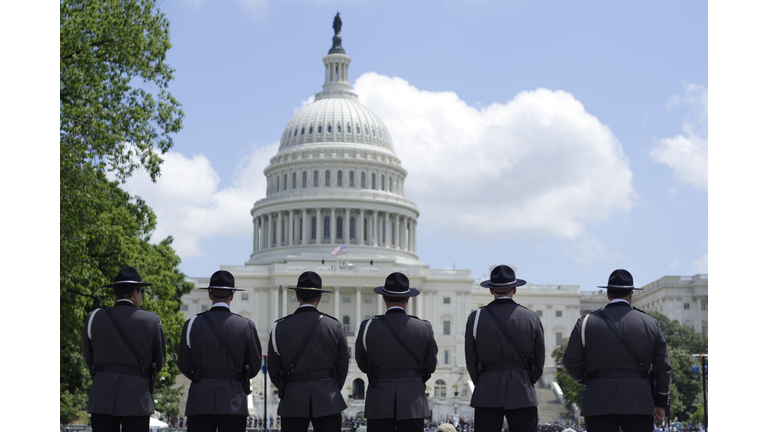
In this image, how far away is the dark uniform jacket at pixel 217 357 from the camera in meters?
13.3

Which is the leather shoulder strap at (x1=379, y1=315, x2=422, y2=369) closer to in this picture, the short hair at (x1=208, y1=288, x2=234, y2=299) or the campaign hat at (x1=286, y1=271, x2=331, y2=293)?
the campaign hat at (x1=286, y1=271, x2=331, y2=293)

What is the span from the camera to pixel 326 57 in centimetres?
14350

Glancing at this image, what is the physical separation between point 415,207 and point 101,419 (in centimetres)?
12226

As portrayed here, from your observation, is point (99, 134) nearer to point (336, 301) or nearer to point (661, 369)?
point (661, 369)

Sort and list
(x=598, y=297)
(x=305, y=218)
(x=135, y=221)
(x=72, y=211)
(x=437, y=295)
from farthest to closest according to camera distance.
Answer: (x=598, y=297), (x=305, y=218), (x=437, y=295), (x=135, y=221), (x=72, y=211)

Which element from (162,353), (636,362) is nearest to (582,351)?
(636,362)

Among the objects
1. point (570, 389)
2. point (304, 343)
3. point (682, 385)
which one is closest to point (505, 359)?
point (304, 343)

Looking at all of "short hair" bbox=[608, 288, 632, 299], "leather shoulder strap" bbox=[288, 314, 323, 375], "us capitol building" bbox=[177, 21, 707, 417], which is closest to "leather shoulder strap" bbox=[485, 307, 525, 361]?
"short hair" bbox=[608, 288, 632, 299]

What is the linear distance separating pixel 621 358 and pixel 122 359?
21.9 ft

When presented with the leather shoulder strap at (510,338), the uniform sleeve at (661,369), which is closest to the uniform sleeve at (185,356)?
the leather shoulder strap at (510,338)

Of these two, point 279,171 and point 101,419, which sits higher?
point 279,171

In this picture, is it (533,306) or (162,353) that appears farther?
(533,306)

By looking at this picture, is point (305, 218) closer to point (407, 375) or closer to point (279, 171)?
point (279, 171)

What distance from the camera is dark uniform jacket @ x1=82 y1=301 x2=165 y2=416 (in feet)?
43.6
